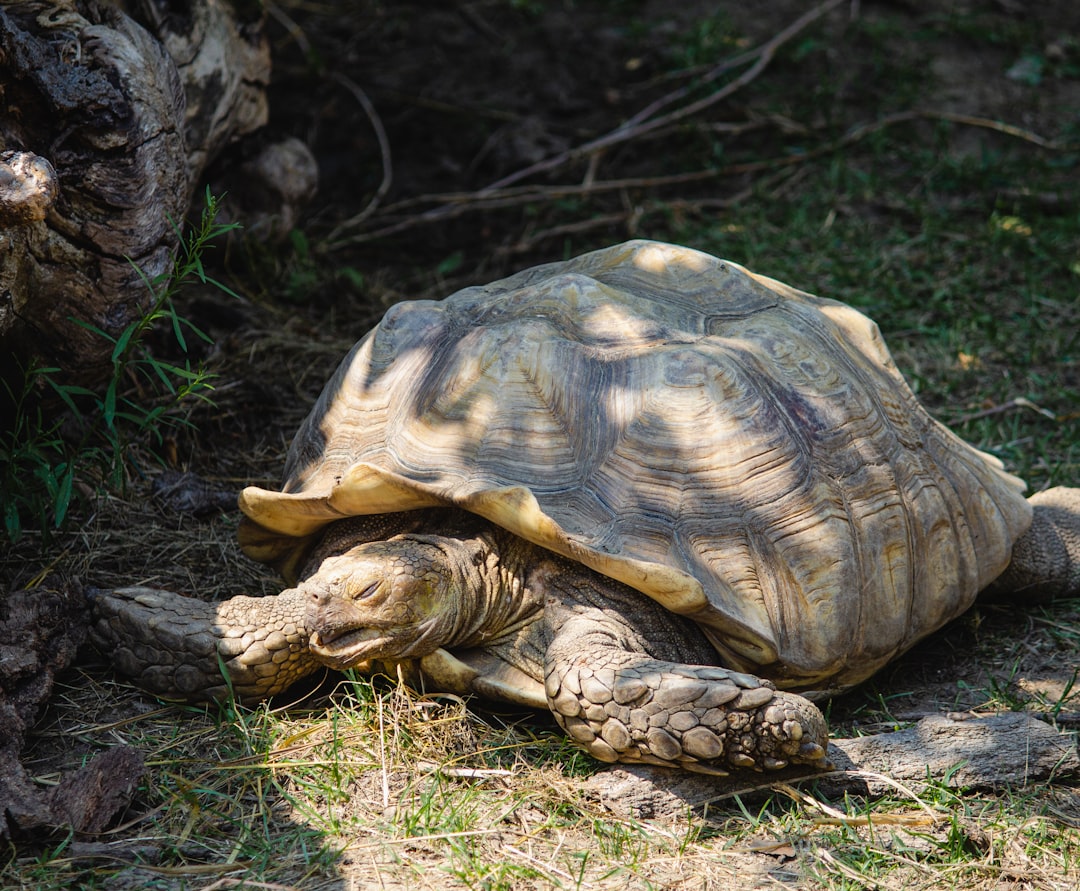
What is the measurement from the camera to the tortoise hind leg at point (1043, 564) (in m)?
3.71

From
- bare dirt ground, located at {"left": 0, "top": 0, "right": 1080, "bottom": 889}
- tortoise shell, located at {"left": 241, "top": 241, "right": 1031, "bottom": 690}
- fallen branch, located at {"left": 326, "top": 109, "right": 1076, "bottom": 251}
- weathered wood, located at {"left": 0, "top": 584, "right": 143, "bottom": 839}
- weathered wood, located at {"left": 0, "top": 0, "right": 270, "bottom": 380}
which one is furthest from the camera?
fallen branch, located at {"left": 326, "top": 109, "right": 1076, "bottom": 251}

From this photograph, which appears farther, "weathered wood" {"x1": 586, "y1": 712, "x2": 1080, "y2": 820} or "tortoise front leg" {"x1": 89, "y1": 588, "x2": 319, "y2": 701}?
"tortoise front leg" {"x1": 89, "y1": 588, "x2": 319, "y2": 701}

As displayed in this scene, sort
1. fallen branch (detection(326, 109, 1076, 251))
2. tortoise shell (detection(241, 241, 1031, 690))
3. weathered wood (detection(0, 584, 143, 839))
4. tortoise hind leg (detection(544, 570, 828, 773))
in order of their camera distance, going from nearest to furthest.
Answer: weathered wood (detection(0, 584, 143, 839)) → tortoise hind leg (detection(544, 570, 828, 773)) → tortoise shell (detection(241, 241, 1031, 690)) → fallen branch (detection(326, 109, 1076, 251))

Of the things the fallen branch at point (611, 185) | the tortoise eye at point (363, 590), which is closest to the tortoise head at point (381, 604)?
the tortoise eye at point (363, 590)

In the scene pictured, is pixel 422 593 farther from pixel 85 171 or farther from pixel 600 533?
pixel 85 171

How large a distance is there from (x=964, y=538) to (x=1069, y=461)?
4.38ft

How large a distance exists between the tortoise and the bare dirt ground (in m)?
0.47

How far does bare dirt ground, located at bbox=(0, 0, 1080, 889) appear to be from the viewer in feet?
11.8

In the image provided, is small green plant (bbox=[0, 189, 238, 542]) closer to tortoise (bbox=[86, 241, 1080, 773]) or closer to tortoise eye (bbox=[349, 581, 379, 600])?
tortoise (bbox=[86, 241, 1080, 773])

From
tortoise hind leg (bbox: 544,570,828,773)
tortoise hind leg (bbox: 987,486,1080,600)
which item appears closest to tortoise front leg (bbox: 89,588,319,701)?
tortoise hind leg (bbox: 544,570,828,773)

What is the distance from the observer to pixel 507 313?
10.6 ft

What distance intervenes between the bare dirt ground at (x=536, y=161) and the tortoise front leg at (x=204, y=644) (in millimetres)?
469

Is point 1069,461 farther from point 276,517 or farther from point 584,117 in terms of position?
point 584,117

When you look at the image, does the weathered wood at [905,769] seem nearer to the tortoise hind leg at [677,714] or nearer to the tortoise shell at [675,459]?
the tortoise hind leg at [677,714]
